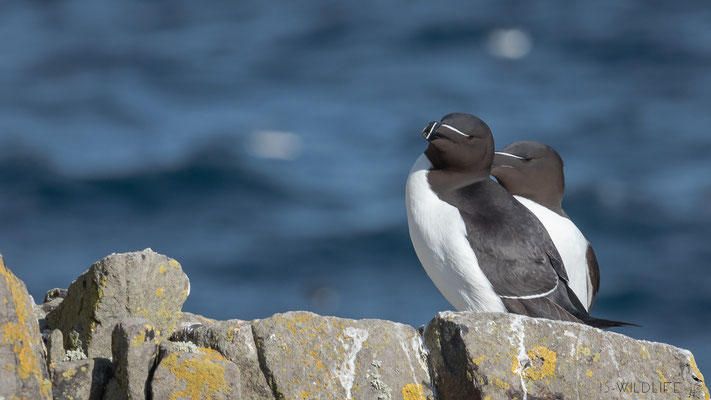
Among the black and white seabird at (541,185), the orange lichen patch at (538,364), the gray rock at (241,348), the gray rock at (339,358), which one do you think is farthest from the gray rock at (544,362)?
the black and white seabird at (541,185)

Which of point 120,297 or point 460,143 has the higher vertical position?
point 460,143

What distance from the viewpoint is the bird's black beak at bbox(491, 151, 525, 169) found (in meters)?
8.01

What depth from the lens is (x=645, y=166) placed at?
4794 cm

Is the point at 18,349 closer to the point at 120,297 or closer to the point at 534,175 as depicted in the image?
the point at 120,297

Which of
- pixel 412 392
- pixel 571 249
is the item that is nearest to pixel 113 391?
pixel 412 392

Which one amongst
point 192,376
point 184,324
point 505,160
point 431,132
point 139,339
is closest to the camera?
point 192,376

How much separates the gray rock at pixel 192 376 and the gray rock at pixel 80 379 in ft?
1.05

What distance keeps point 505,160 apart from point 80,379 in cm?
415

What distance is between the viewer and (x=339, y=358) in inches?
188

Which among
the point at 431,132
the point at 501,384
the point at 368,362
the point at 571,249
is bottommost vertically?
the point at 501,384

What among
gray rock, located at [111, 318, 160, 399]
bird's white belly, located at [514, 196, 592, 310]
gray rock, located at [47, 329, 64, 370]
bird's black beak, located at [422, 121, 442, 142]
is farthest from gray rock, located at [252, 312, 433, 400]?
bird's white belly, located at [514, 196, 592, 310]

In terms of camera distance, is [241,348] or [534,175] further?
[534,175]

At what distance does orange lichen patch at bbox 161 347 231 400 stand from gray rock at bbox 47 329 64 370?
0.61m

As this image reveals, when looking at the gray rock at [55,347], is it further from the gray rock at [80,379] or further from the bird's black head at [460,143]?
the bird's black head at [460,143]
